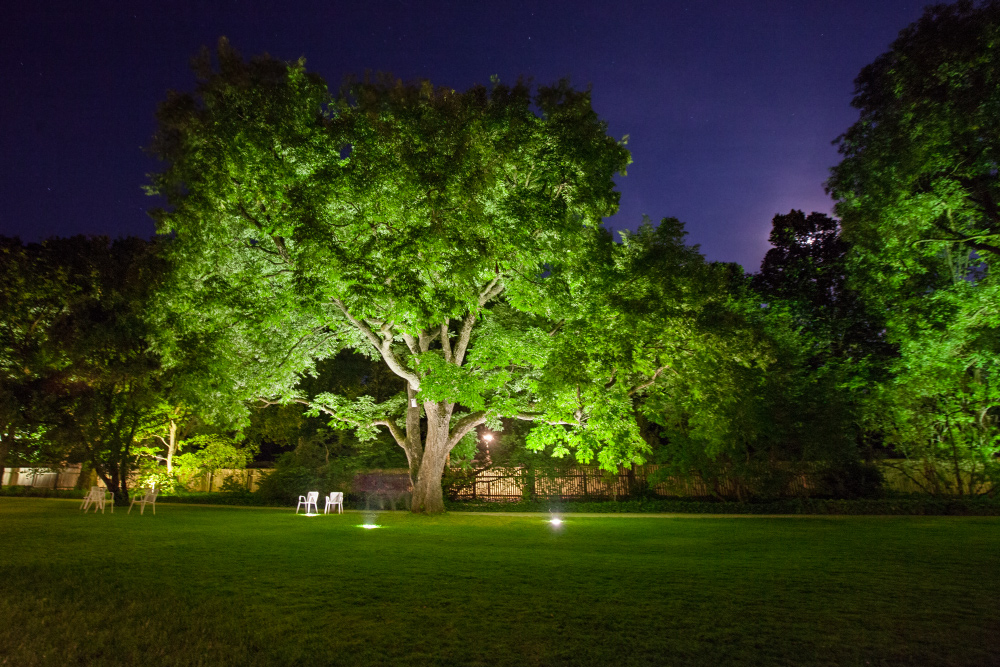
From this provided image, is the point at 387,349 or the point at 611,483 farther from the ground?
the point at 387,349

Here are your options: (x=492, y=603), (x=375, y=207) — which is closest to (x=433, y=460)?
(x=375, y=207)

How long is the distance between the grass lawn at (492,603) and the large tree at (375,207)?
743 cm

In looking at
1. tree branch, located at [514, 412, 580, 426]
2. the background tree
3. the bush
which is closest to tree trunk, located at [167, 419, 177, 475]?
the bush

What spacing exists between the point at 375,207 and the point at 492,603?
39.7 ft

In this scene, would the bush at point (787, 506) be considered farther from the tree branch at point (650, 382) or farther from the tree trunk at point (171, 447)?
the tree trunk at point (171, 447)

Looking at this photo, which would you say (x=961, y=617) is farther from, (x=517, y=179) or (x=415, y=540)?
(x=517, y=179)

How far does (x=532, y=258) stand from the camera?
52.4ft

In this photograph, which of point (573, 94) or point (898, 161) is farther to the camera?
point (898, 161)

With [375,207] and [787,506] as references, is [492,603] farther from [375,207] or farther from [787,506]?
[787,506]

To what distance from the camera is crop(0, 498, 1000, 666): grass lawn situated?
3.84 meters

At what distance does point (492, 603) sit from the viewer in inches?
207

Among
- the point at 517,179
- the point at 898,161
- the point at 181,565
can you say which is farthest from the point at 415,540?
the point at 898,161

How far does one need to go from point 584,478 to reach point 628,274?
39.1 ft

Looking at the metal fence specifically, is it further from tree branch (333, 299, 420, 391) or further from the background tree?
tree branch (333, 299, 420, 391)
